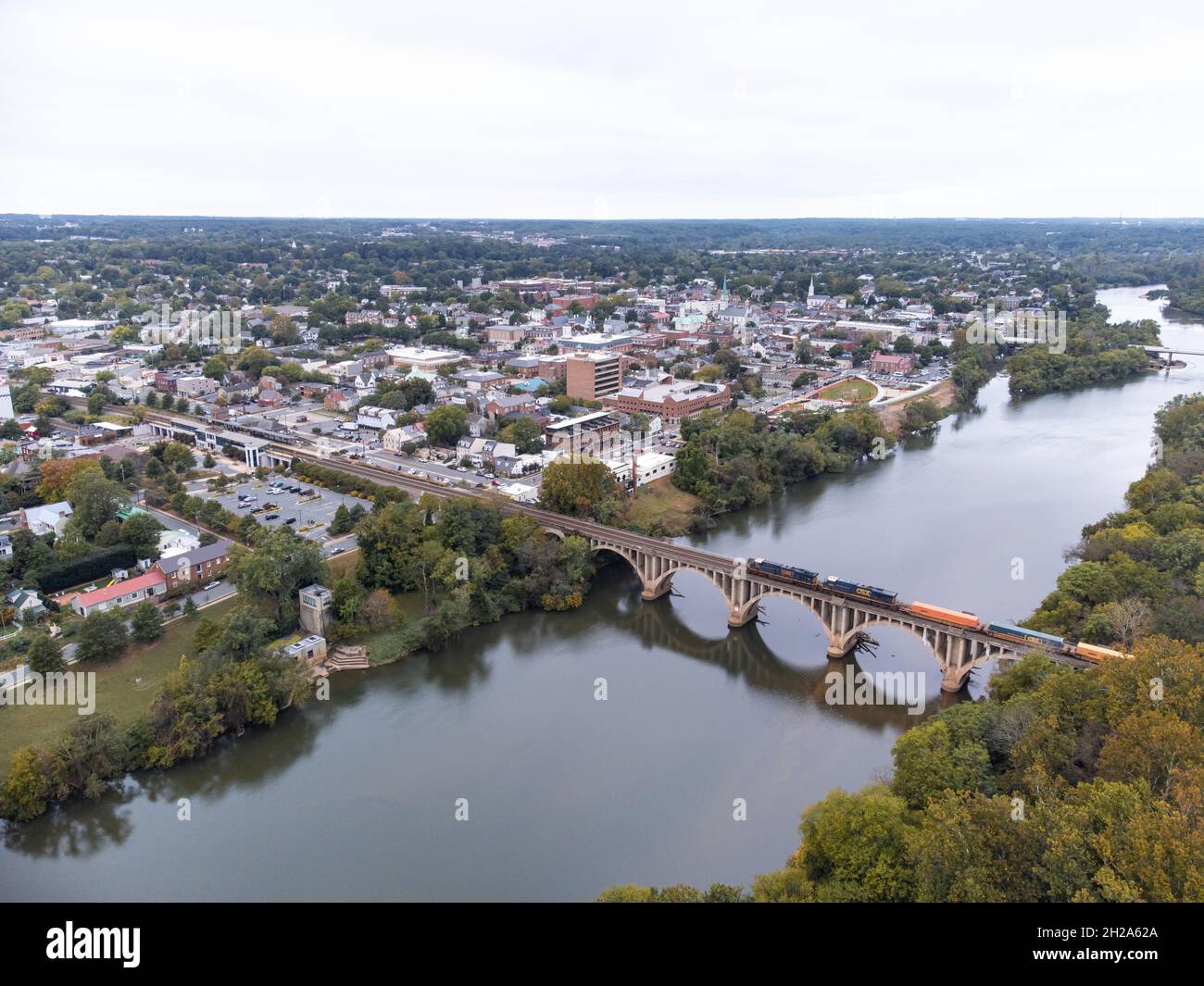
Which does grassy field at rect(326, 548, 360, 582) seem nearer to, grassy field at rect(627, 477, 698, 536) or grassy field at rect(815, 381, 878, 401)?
grassy field at rect(627, 477, 698, 536)

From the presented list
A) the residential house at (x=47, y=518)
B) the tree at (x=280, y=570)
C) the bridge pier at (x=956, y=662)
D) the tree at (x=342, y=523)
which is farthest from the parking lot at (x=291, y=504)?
the bridge pier at (x=956, y=662)

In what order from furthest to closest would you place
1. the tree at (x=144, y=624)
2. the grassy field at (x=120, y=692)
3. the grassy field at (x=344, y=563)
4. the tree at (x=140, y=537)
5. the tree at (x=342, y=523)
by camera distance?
the tree at (x=342, y=523) → the tree at (x=140, y=537) → the grassy field at (x=344, y=563) → the tree at (x=144, y=624) → the grassy field at (x=120, y=692)

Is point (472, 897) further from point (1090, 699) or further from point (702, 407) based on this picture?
point (702, 407)

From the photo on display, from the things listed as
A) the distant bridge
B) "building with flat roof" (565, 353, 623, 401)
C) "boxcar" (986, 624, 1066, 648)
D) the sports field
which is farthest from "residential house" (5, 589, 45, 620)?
the sports field

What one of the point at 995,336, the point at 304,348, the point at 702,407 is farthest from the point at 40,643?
the point at 995,336

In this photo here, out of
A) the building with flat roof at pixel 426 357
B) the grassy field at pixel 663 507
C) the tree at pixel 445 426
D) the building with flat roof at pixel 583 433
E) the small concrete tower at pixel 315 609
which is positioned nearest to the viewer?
the small concrete tower at pixel 315 609

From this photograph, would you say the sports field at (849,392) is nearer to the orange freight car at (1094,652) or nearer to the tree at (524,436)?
the tree at (524,436)

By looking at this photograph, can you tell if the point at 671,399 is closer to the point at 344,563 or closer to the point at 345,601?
the point at 344,563
